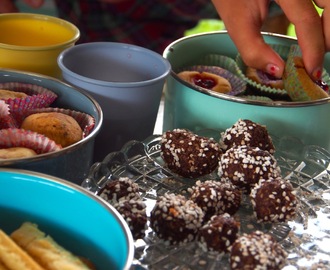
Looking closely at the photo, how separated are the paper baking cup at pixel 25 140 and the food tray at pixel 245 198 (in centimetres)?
6

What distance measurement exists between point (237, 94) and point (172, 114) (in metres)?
0.11

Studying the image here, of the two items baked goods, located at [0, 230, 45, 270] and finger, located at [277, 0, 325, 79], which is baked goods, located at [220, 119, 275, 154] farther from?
baked goods, located at [0, 230, 45, 270]

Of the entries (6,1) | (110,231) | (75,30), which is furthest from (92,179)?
(6,1)

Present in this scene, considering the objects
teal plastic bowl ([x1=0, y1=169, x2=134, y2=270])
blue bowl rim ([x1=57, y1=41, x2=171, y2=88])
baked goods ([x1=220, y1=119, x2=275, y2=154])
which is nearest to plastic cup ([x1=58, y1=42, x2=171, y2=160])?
blue bowl rim ([x1=57, y1=41, x2=171, y2=88])

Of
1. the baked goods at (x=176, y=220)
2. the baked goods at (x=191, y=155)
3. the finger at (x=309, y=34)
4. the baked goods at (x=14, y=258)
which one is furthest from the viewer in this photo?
the finger at (x=309, y=34)

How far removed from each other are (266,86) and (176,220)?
0.39 m

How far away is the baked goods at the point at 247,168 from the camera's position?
71 centimetres

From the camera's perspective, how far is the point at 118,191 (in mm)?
652

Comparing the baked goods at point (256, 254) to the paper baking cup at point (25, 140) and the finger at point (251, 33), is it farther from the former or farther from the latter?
the finger at point (251, 33)

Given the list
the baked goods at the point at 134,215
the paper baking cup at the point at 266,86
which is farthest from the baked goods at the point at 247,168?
the paper baking cup at the point at 266,86

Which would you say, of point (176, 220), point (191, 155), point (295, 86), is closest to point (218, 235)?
point (176, 220)

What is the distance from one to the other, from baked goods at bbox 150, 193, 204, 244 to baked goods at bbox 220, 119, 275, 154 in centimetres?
16

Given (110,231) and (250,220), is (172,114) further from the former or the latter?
(110,231)

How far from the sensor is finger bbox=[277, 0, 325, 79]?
87 centimetres
